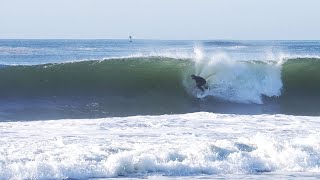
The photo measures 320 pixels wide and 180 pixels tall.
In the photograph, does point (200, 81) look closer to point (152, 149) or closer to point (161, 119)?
point (161, 119)

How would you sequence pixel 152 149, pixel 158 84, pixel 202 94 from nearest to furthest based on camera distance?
1. pixel 152 149
2. pixel 202 94
3. pixel 158 84

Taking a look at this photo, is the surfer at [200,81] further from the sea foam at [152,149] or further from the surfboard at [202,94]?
the sea foam at [152,149]

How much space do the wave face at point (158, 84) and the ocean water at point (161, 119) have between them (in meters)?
0.03

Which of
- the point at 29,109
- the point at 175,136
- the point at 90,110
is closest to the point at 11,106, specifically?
the point at 29,109

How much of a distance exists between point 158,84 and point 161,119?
6108 millimetres

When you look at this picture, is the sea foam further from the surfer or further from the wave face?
the surfer

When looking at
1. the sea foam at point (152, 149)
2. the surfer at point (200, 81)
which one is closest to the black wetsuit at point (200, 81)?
the surfer at point (200, 81)

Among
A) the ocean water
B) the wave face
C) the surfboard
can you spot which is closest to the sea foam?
the ocean water

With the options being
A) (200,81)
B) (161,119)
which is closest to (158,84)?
(200,81)

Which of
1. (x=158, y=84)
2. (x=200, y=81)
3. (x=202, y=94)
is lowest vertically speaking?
(x=202, y=94)

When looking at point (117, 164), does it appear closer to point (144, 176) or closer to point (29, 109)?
point (144, 176)

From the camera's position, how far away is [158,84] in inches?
772

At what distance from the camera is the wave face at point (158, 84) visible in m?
17.8

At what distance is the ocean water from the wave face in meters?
0.03
